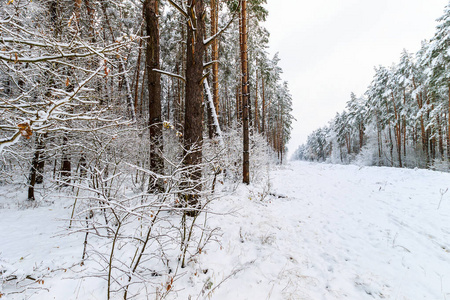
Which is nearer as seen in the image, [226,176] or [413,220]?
[413,220]

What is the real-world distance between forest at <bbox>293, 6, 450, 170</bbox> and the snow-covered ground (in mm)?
14905

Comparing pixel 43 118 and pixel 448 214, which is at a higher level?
pixel 43 118

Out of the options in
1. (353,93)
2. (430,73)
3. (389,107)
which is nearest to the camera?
(430,73)

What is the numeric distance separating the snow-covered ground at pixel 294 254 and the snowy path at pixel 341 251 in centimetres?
1

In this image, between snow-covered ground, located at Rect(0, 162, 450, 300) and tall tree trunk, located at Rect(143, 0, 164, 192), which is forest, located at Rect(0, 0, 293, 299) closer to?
tall tree trunk, located at Rect(143, 0, 164, 192)

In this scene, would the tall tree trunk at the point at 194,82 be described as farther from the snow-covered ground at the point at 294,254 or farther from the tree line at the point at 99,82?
the snow-covered ground at the point at 294,254

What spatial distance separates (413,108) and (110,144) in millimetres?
30251

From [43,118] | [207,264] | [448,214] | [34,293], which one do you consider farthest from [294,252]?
[448,214]

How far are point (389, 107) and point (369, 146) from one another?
29.5 ft

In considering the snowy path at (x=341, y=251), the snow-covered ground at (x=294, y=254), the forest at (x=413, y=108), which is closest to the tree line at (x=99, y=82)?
the snow-covered ground at (x=294, y=254)

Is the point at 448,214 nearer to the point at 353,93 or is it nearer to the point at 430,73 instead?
the point at 430,73

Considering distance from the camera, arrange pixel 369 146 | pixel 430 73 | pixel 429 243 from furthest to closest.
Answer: pixel 369 146, pixel 430 73, pixel 429 243

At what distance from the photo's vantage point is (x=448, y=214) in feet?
15.5

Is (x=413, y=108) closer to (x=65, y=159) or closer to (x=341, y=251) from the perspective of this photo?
(x=341, y=251)
